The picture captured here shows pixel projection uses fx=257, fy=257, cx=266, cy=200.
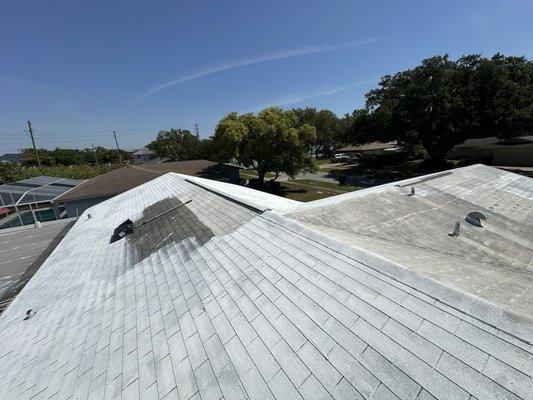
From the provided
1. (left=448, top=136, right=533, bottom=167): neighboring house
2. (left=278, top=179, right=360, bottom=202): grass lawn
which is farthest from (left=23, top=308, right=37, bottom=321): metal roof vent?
(left=448, top=136, right=533, bottom=167): neighboring house

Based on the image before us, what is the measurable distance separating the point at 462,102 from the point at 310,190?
20.4m

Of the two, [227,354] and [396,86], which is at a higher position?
[396,86]

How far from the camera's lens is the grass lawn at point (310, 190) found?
94.7 feet

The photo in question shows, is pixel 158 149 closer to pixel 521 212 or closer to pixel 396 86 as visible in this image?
pixel 396 86

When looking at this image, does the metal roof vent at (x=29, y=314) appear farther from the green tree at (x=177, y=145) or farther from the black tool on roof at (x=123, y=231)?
the green tree at (x=177, y=145)

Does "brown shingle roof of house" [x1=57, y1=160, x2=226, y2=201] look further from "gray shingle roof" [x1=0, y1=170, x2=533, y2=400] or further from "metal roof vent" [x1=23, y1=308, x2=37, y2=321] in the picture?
"metal roof vent" [x1=23, y1=308, x2=37, y2=321]

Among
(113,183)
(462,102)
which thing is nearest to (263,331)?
(113,183)

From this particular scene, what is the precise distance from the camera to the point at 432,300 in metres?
3.00

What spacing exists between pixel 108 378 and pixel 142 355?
1.70 ft

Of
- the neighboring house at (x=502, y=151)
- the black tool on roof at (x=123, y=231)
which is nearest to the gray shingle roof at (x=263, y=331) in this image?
the black tool on roof at (x=123, y=231)

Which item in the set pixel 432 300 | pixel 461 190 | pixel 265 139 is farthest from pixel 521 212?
pixel 265 139

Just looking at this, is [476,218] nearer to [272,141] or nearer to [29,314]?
[29,314]

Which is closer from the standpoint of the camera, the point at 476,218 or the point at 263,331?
the point at 263,331

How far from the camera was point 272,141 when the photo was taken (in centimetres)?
2819
